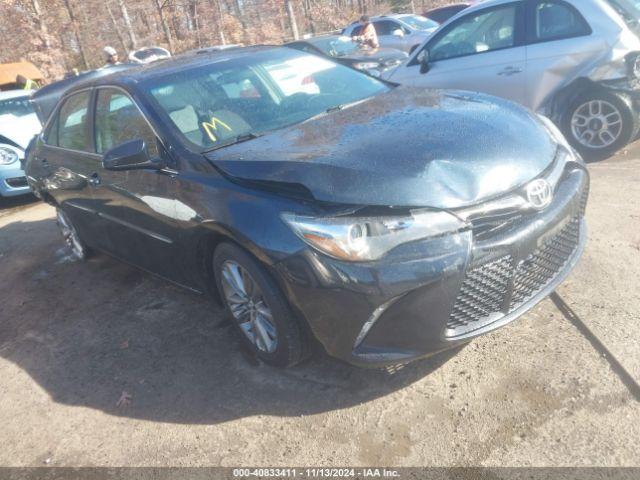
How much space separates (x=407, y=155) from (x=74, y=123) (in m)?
2.97

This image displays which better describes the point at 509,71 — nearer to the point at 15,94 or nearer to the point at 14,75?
the point at 15,94

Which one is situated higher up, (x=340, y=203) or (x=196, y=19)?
(x=340, y=203)

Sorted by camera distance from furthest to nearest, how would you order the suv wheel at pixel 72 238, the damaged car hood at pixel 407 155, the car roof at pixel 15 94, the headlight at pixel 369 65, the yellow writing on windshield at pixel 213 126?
the headlight at pixel 369 65 < the car roof at pixel 15 94 < the suv wheel at pixel 72 238 < the yellow writing on windshield at pixel 213 126 < the damaged car hood at pixel 407 155

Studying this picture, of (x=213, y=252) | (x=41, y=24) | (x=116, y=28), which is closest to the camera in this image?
(x=213, y=252)

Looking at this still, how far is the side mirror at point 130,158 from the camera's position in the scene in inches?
122

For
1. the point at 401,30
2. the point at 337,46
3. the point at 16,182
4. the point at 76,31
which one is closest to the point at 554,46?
the point at 337,46

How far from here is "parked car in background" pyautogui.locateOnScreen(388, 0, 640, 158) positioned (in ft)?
17.0

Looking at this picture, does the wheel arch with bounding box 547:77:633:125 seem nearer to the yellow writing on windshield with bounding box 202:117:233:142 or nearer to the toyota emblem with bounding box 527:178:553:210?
the toyota emblem with bounding box 527:178:553:210

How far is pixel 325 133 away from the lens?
2.99 meters

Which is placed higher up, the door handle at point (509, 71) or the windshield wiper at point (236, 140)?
the windshield wiper at point (236, 140)

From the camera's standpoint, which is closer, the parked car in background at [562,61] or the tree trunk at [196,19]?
the parked car in background at [562,61]

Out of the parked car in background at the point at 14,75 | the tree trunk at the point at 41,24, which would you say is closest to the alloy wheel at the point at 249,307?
the parked car in background at the point at 14,75

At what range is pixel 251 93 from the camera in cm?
358

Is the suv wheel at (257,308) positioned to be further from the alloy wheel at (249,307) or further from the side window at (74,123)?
the side window at (74,123)
